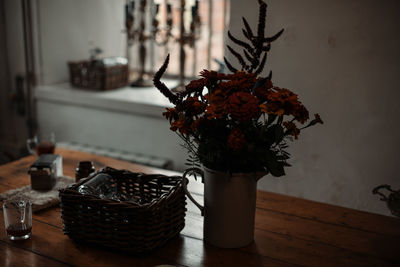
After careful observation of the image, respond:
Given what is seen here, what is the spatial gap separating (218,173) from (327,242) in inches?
16.5

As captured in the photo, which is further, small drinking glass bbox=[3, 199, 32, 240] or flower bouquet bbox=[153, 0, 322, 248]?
small drinking glass bbox=[3, 199, 32, 240]

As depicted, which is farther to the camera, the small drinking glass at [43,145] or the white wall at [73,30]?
the white wall at [73,30]

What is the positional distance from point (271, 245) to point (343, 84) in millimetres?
1289

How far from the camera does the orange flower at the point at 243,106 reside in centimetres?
106

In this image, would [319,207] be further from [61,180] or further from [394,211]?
[61,180]

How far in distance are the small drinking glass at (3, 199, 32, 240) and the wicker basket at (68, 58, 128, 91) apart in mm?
2114

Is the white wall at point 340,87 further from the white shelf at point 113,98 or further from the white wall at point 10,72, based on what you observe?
the white wall at point 10,72

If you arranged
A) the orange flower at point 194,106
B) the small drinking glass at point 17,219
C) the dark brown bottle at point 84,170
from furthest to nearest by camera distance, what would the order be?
1. the dark brown bottle at point 84,170
2. the small drinking glass at point 17,219
3. the orange flower at point 194,106

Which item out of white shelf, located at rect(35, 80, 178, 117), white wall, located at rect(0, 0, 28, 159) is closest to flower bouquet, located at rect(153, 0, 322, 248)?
white shelf, located at rect(35, 80, 178, 117)

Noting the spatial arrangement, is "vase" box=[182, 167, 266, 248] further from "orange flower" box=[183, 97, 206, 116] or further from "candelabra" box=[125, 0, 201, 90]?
"candelabra" box=[125, 0, 201, 90]

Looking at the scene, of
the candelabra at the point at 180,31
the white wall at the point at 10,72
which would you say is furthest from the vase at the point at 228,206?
the white wall at the point at 10,72

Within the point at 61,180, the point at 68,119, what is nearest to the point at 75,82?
the point at 68,119

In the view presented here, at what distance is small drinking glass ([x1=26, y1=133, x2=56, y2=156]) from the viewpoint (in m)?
2.03

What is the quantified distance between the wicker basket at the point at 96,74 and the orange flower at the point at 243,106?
239 cm
